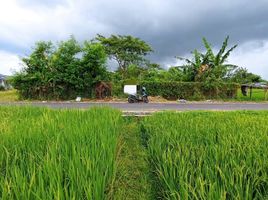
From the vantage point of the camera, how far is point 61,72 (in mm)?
18250

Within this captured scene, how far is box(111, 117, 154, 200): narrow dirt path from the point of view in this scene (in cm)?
308

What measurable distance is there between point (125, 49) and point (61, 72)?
523 inches

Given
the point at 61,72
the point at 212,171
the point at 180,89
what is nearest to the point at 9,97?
the point at 61,72

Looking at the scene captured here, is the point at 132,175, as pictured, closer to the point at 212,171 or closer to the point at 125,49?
the point at 212,171

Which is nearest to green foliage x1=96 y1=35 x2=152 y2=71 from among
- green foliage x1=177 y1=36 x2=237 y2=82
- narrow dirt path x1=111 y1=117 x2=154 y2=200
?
green foliage x1=177 y1=36 x2=237 y2=82

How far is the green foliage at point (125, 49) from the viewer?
99.1ft

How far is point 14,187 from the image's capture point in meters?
1.99

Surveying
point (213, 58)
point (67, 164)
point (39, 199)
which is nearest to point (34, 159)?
point (67, 164)

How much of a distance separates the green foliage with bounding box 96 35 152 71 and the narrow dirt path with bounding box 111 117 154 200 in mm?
25134

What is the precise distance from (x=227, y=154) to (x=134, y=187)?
40.6 inches

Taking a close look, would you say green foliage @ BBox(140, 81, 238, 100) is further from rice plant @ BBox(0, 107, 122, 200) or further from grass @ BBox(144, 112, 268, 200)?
grass @ BBox(144, 112, 268, 200)

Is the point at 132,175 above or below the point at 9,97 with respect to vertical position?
below

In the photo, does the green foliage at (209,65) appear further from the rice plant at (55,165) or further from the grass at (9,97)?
the rice plant at (55,165)

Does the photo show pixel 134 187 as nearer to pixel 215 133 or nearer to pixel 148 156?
pixel 148 156
